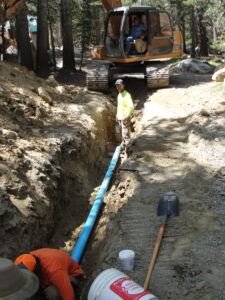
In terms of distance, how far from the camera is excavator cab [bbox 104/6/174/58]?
504 inches

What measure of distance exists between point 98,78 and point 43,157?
6712mm

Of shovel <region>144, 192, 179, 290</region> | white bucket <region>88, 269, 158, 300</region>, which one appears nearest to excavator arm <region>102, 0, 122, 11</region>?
shovel <region>144, 192, 179, 290</region>

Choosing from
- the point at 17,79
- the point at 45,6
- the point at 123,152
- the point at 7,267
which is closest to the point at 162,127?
the point at 123,152

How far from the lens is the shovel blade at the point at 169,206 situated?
490 cm

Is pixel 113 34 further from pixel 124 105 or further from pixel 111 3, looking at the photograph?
pixel 124 105

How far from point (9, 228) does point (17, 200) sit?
58 cm

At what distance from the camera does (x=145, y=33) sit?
42.8 feet

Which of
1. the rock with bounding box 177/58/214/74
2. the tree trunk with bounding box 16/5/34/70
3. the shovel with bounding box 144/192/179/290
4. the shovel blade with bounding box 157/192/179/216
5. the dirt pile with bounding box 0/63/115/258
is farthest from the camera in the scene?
the rock with bounding box 177/58/214/74

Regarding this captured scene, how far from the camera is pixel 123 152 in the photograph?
8.94m

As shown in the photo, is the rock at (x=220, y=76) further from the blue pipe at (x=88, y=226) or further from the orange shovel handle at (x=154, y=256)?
the orange shovel handle at (x=154, y=256)

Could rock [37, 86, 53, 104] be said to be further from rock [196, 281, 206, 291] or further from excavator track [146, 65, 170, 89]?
rock [196, 281, 206, 291]

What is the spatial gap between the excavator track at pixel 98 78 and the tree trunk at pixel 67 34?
2.67 m

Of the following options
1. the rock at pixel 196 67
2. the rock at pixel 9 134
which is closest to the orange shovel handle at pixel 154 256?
the rock at pixel 9 134

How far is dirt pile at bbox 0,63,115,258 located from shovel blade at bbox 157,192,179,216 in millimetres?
1671
